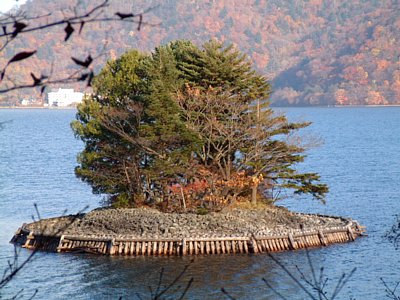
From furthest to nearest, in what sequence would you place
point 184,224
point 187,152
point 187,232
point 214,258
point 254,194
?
point 254,194
point 187,152
point 184,224
point 187,232
point 214,258

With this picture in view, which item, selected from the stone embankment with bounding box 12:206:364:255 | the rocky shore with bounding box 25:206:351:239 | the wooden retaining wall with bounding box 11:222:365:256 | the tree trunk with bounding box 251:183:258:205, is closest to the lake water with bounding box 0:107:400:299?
the wooden retaining wall with bounding box 11:222:365:256

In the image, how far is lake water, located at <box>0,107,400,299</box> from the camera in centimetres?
2850

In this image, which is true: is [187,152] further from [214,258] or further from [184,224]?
[214,258]

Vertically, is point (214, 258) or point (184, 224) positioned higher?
point (184, 224)

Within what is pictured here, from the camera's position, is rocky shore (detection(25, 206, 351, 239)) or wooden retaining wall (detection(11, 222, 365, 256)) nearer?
wooden retaining wall (detection(11, 222, 365, 256))

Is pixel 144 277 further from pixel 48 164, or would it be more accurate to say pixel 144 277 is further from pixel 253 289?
pixel 48 164

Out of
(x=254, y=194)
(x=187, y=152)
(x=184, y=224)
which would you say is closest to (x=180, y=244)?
(x=184, y=224)

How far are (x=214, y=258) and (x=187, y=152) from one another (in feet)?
25.1

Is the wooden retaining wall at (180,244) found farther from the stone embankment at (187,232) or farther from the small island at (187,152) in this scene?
the small island at (187,152)

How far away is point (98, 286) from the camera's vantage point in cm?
2917

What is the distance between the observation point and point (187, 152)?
3875 cm

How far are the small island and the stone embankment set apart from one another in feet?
0.32

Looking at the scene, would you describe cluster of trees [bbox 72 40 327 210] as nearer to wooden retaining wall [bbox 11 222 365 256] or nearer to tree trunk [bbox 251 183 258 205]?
tree trunk [bbox 251 183 258 205]

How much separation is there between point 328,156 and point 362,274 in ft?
197
